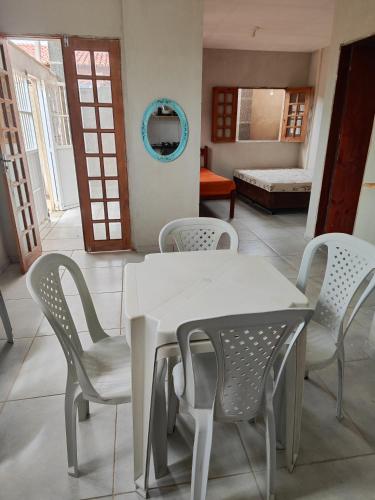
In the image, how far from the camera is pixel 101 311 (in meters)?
2.63

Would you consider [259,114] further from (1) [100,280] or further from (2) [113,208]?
(1) [100,280]

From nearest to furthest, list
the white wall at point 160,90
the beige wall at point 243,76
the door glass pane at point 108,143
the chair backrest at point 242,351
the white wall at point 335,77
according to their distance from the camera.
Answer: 1. the chair backrest at point 242,351
2. the white wall at point 335,77
3. the white wall at point 160,90
4. the door glass pane at point 108,143
5. the beige wall at point 243,76

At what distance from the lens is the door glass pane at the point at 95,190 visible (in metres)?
3.71

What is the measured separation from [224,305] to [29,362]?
1493 millimetres

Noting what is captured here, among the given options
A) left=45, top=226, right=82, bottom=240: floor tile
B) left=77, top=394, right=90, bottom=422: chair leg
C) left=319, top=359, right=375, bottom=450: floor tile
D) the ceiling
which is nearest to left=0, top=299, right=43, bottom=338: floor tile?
left=77, top=394, right=90, bottom=422: chair leg

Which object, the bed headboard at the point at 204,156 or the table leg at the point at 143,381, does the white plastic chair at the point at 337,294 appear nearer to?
the table leg at the point at 143,381

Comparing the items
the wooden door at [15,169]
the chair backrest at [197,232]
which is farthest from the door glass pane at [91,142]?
the chair backrest at [197,232]

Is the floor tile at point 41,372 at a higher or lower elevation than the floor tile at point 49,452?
higher

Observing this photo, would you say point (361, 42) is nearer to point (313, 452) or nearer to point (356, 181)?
point (356, 181)

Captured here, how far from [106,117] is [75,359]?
292cm

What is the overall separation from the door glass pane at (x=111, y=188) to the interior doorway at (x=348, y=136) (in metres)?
2.47

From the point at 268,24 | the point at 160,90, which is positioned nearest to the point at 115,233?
the point at 160,90

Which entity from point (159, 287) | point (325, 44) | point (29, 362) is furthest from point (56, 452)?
point (325, 44)

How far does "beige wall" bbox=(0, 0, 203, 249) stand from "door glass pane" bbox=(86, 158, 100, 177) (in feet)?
1.23
